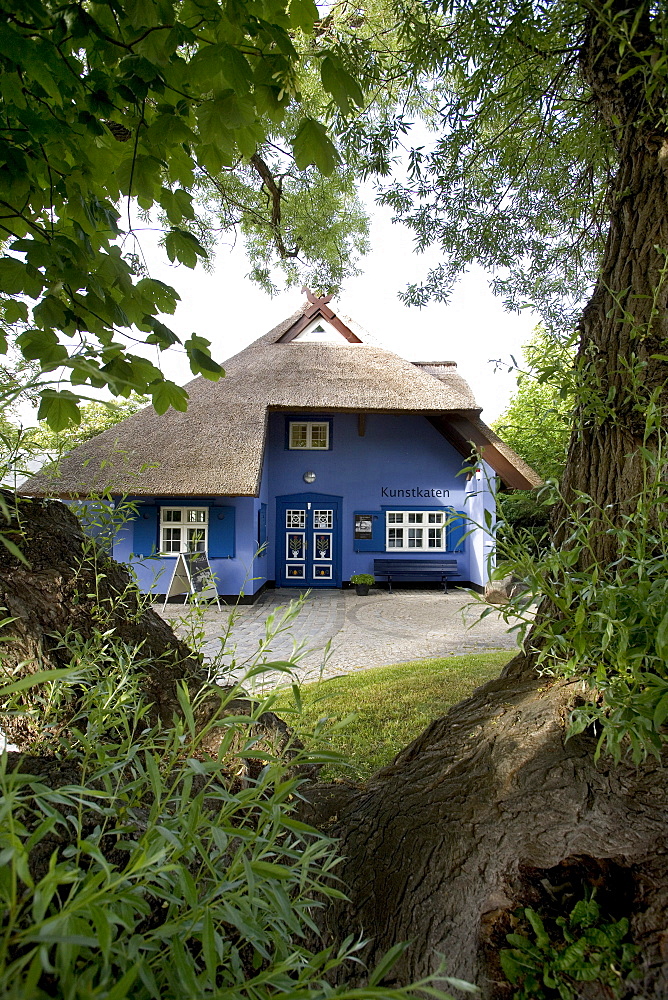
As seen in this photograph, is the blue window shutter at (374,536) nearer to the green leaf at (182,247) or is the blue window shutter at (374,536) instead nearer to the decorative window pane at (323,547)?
the decorative window pane at (323,547)

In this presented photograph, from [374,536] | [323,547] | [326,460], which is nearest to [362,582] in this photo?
[374,536]

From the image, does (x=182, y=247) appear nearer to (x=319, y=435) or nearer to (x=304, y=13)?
(x=304, y=13)

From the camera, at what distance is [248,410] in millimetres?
13203

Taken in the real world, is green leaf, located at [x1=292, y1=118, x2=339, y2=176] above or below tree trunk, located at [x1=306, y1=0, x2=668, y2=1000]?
above

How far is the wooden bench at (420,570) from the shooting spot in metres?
13.7

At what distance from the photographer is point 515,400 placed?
25.9 meters

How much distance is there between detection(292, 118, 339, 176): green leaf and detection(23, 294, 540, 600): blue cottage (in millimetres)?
11088

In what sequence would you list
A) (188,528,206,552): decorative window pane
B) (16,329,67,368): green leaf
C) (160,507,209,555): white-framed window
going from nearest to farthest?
(16,329,67,368): green leaf
(188,528,206,552): decorative window pane
(160,507,209,555): white-framed window

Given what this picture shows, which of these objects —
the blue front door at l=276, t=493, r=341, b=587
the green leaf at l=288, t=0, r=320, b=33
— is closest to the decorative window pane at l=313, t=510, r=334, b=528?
the blue front door at l=276, t=493, r=341, b=587

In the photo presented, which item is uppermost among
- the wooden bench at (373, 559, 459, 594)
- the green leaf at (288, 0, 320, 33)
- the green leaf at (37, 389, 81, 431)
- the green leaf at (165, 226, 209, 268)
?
the green leaf at (288, 0, 320, 33)

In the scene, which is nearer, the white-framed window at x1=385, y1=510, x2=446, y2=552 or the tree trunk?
the tree trunk

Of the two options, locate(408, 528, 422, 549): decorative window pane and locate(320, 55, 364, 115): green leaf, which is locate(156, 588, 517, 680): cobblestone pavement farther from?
locate(320, 55, 364, 115): green leaf

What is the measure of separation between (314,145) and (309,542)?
1322cm

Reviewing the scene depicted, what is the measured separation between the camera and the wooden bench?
13.7 meters
